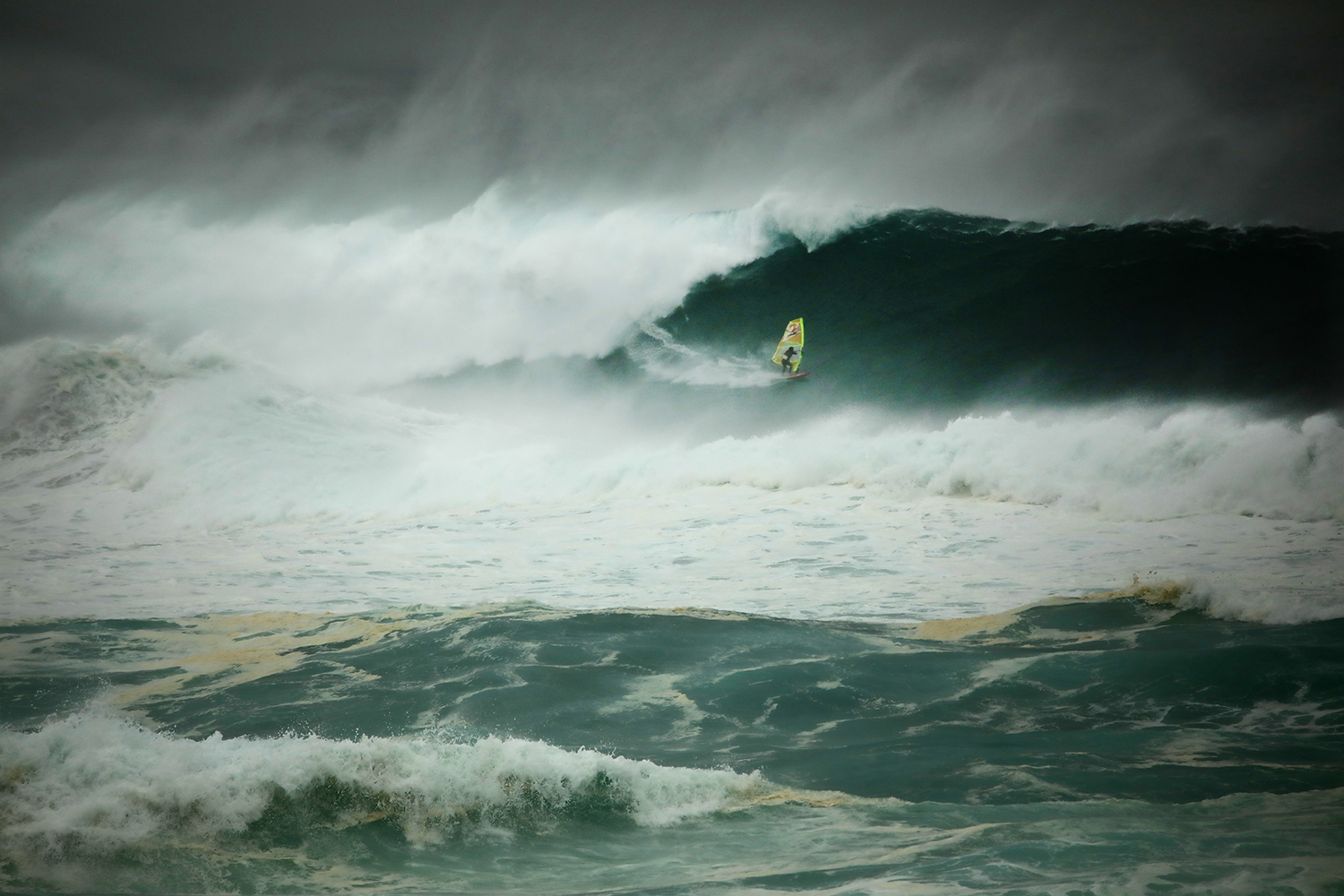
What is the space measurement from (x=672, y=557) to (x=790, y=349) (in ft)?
18.2

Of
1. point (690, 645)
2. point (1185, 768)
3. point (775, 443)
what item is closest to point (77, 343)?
point (775, 443)

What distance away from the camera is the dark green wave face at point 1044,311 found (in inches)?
359

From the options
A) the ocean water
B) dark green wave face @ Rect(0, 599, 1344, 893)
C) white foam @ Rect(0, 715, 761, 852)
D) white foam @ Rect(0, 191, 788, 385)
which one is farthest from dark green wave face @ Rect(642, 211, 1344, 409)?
white foam @ Rect(0, 715, 761, 852)

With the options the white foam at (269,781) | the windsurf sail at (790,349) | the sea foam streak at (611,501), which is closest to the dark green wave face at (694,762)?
the white foam at (269,781)

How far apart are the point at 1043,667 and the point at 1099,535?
3.25 metres

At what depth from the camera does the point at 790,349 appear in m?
11.8

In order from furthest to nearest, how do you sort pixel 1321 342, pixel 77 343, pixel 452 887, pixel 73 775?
pixel 77 343
pixel 1321 342
pixel 73 775
pixel 452 887

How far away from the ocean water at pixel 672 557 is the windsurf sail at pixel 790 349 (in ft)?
0.56

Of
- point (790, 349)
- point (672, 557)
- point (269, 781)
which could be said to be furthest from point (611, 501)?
point (269, 781)

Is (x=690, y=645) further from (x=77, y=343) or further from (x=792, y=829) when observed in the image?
(x=77, y=343)

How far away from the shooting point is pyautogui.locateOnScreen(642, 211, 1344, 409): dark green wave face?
9.11m

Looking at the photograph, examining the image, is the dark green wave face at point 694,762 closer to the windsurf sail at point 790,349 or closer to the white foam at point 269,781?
the white foam at point 269,781

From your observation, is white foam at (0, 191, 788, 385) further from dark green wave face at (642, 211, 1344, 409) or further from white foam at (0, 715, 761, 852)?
white foam at (0, 715, 761, 852)

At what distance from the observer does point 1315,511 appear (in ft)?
23.0
